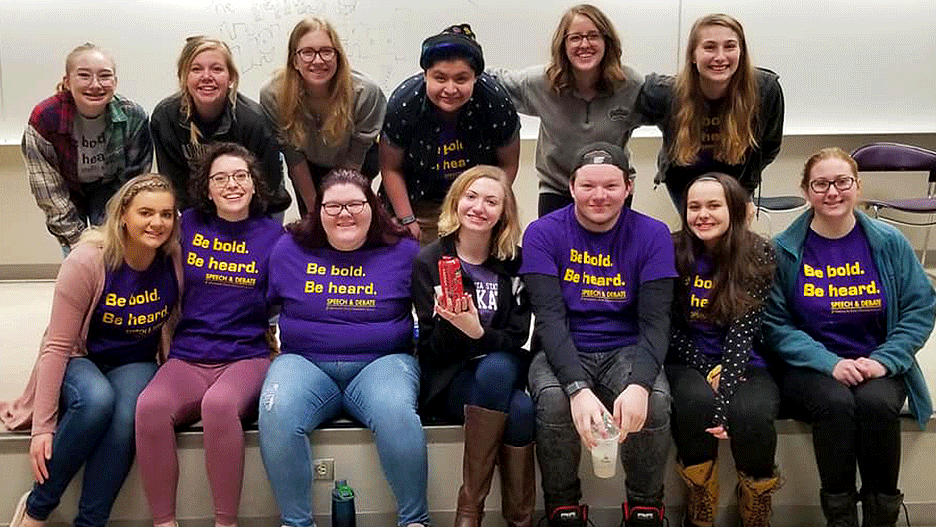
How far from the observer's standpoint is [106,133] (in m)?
2.72

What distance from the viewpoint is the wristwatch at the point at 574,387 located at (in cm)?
219

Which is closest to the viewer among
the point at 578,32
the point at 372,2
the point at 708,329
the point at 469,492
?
the point at 469,492

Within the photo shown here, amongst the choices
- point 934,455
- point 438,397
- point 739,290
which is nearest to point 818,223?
point 739,290

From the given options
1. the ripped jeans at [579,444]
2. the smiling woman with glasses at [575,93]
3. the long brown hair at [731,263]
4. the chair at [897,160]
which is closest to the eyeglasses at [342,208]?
the ripped jeans at [579,444]

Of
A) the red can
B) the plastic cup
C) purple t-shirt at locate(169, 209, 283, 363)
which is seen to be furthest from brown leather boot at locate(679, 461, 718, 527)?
purple t-shirt at locate(169, 209, 283, 363)

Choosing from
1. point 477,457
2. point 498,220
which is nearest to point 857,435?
point 477,457

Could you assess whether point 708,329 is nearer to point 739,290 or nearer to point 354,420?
point 739,290

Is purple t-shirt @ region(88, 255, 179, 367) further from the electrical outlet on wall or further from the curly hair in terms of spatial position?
the electrical outlet on wall

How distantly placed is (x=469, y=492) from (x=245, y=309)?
0.83 meters

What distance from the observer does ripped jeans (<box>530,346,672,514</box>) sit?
222cm

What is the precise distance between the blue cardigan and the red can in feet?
3.07

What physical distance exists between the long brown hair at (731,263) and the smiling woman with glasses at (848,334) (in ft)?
0.33

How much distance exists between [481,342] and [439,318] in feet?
0.44

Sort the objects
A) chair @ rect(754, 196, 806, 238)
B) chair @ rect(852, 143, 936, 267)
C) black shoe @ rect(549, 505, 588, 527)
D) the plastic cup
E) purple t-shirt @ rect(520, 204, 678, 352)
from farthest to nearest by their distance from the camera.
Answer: chair @ rect(852, 143, 936, 267) < chair @ rect(754, 196, 806, 238) < purple t-shirt @ rect(520, 204, 678, 352) < black shoe @ rect(549, 505, 588, 527) < the plastic cup
